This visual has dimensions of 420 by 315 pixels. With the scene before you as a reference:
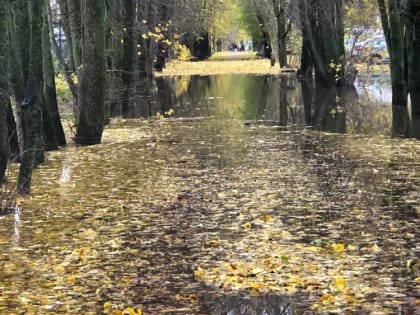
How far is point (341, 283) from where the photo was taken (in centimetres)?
600

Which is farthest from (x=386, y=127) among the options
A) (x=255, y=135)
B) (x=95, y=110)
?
(x=95, y=110)

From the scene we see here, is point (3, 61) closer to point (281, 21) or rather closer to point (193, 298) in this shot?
point (193, 298)

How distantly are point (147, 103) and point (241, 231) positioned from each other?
2149 centimetres

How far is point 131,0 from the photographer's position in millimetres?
24688

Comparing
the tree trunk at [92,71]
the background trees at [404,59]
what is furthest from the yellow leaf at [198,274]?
the background trees at [404,59]

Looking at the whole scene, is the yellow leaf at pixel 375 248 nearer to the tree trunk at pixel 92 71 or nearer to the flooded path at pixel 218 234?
the flooded path at pixel 218 234

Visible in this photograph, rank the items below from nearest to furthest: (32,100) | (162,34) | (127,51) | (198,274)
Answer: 1. (198,274)
2. (32,100)
3. (127,51)
4. (162,34)

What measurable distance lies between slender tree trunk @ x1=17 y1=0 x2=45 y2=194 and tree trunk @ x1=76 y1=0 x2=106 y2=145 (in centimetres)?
532

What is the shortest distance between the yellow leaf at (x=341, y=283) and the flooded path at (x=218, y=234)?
15 millimetres

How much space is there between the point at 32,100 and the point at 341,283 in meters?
5.50

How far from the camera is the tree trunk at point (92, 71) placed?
599 inches

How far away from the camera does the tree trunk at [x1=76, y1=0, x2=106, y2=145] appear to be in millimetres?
15203

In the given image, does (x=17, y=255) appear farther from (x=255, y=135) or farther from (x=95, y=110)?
(x=255, y=135)

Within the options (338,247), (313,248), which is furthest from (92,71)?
(338,247)
